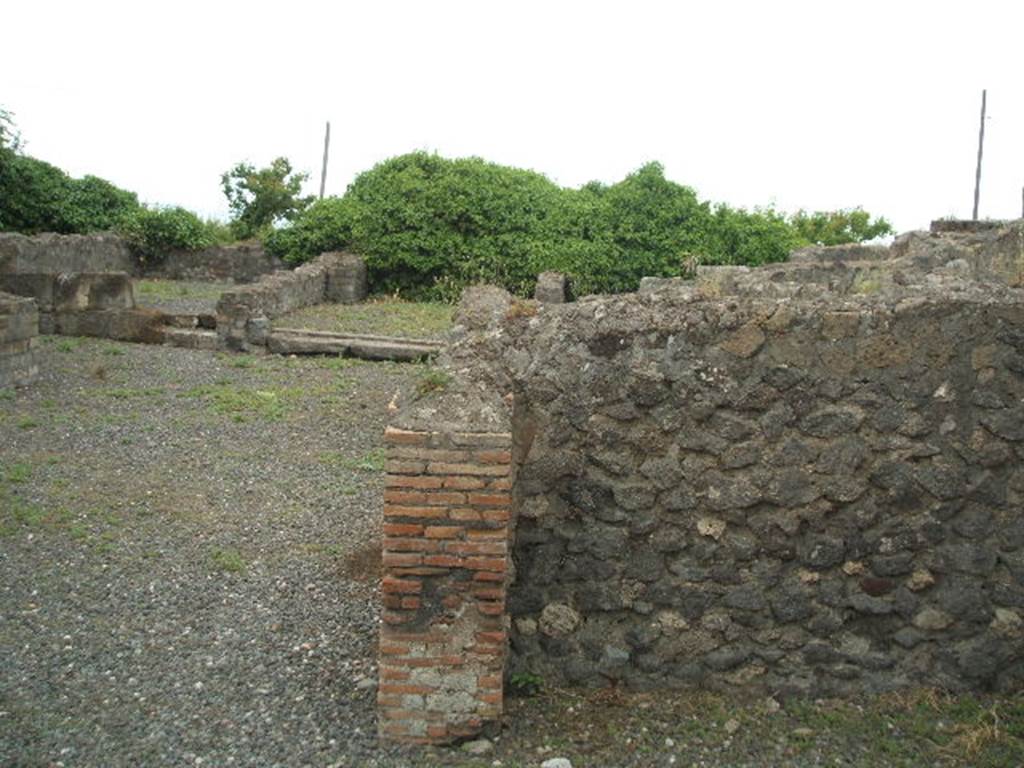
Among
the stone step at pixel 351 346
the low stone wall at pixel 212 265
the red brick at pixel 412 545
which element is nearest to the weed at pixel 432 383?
the red brick at pixel 412 545

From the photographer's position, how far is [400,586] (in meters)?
3.78

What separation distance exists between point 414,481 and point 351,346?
30.2ft

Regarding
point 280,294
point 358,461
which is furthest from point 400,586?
point 280,294

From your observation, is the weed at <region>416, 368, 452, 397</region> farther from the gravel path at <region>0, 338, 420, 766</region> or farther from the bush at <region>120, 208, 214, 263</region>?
the bush at <region>120, 208, 214, 263</region>

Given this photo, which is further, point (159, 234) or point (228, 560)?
point (159, 234)

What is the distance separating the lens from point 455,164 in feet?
65.0

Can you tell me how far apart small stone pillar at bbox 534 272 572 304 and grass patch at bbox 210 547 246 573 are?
10525mm

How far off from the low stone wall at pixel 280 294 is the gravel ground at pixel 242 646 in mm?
4349

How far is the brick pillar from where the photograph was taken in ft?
12.3

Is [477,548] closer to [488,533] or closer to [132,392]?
[488,533]

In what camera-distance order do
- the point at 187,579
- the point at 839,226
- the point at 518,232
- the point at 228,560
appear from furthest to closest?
the point at 839,226 → the point at 518,232 → the point at 228,560 → the point at 187,579

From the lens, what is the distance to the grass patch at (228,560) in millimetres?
5680

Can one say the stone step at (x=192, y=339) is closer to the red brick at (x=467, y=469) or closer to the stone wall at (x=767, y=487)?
the stone wall at (x=767, y=487)

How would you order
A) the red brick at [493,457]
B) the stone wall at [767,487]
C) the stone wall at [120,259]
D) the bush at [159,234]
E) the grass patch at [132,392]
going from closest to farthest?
the red brick at [493,457] < the stone wall at [767,487] < the grass patch at [132,392] < the stone wall at [120,259] < the bush at [159,234]
